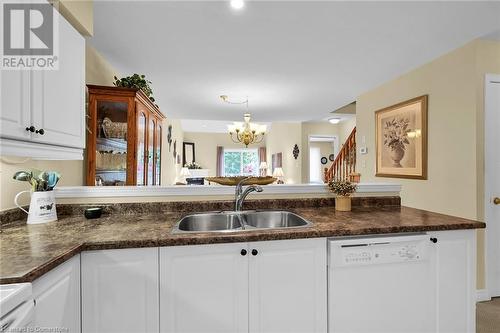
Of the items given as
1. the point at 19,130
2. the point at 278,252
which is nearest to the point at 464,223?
the point at 278,252

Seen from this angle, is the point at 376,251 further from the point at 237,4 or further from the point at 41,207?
the point at 41,207

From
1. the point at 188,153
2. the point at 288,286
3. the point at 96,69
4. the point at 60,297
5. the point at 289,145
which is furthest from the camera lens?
the point at 188,153

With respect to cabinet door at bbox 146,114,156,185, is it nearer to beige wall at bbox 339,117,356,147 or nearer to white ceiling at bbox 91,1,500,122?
white ceiling at bbox 91,1,500,122

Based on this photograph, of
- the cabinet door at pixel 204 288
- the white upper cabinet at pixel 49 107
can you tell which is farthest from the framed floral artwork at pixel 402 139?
the white upper cabinet at pixel 49 107

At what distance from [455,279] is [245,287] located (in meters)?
1.21

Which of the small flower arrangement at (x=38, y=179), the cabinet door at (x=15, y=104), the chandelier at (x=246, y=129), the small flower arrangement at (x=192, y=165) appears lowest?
the small flower arrangement at (x=38, y=179)

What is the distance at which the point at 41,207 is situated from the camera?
56.4 inches

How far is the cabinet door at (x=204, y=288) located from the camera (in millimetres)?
1146

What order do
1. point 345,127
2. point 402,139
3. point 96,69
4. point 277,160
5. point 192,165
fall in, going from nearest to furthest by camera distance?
1. point 96,69
2. point 402,139
3. point 345,127
4. point 277,160
5. point 192,165

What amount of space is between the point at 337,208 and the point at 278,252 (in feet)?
2.60

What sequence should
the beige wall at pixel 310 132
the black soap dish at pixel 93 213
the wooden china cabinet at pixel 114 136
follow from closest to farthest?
the black soap dish at pixel 93 213, the wooden china cabinet at pixel 114 136, the beige wall at pixel 310 132

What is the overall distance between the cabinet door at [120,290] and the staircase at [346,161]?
359cm

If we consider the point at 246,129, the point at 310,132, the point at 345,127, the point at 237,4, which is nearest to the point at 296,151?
the point at 310,132

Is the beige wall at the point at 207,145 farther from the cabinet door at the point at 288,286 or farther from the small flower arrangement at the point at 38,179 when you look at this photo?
the cabinet door at the point at 288,286
